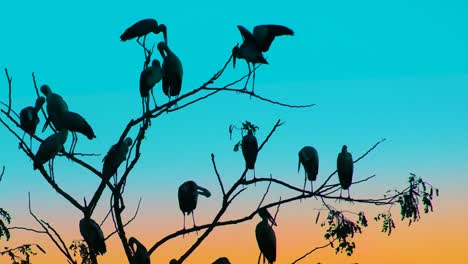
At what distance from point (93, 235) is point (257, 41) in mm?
2302

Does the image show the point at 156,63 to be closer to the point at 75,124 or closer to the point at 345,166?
the point at 75,124

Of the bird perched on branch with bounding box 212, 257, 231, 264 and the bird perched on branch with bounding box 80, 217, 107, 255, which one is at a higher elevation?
the bird perched on branch with bounding box 80, 217, 107, 255

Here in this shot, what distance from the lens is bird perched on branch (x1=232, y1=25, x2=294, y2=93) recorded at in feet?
25.0

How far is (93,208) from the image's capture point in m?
6.48

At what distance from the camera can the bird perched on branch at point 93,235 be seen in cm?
688

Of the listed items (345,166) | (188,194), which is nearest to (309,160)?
(345,166)

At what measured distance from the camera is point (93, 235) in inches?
281

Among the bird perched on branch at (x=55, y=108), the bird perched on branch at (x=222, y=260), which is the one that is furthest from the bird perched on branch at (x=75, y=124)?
the bird perched on branch at (x=222, y=260)

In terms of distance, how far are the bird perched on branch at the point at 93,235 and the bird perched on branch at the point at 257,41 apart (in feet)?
6.23

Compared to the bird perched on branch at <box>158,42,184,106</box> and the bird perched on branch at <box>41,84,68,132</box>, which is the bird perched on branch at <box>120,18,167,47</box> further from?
the bird perched on branch at <box>41,84,68,132</box>

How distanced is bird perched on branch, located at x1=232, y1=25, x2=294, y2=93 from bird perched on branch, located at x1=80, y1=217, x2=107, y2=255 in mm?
1899

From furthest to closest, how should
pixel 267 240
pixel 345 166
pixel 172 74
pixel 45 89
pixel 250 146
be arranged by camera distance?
1. pixel 45 89
2. pixel 250 146
3. pixel 345 166
4. pixel 172 74
5. pixel 267 240

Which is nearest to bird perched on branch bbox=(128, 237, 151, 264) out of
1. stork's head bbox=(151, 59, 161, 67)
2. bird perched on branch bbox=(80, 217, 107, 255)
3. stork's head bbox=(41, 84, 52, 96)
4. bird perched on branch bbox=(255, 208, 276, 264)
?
bird perched on branch bbox=(80, 217, 107, 255)

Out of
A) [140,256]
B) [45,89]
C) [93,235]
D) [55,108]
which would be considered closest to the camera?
[140,256]
